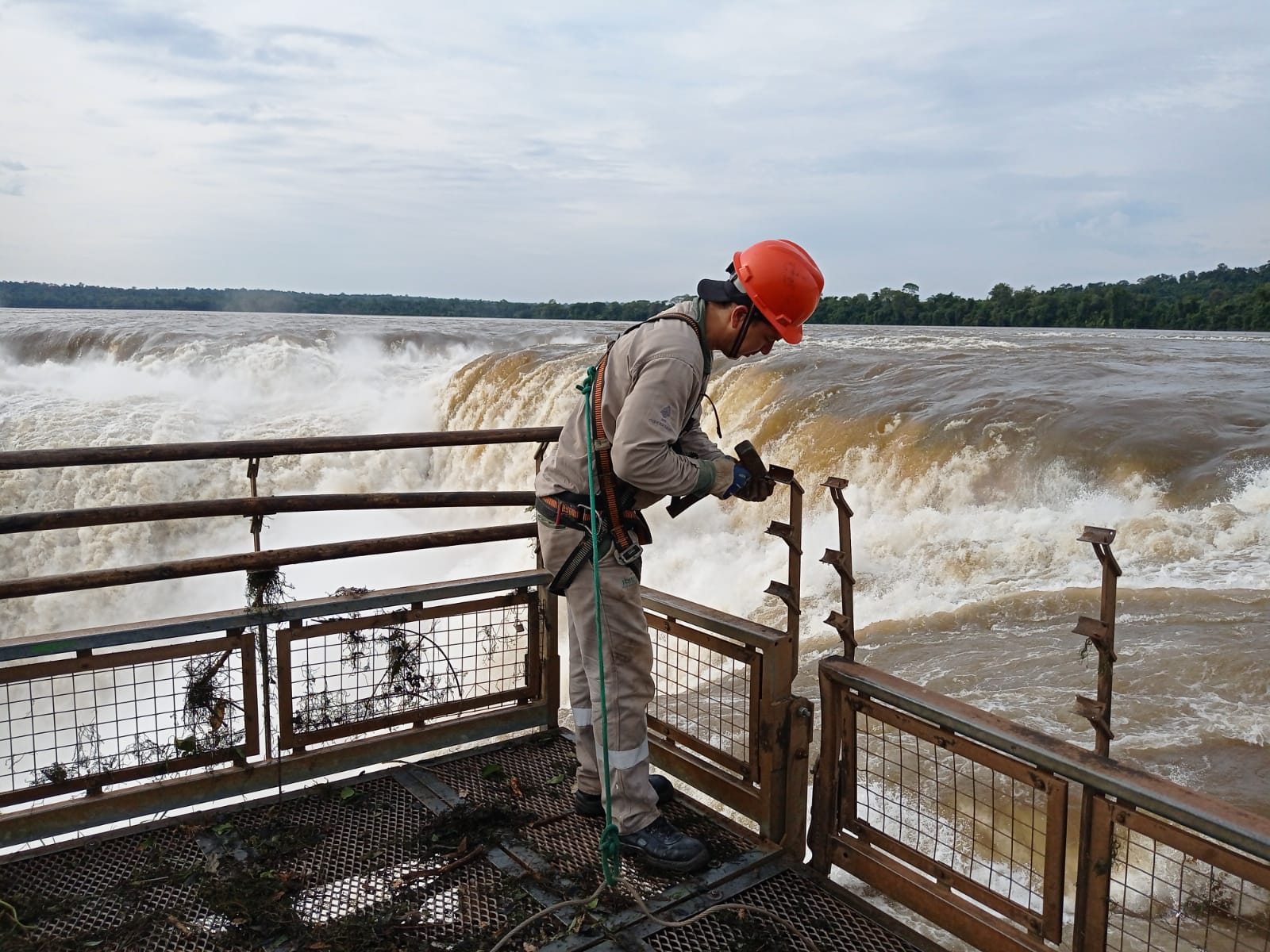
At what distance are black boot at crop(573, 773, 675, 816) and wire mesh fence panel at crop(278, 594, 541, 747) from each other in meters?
0.72

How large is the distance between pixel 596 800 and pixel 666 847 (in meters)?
0.40

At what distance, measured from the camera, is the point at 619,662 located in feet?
9.76

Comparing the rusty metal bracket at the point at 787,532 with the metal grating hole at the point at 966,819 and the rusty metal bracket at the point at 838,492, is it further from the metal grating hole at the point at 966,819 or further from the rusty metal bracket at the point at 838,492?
the metal grating hole at the point at 966,819

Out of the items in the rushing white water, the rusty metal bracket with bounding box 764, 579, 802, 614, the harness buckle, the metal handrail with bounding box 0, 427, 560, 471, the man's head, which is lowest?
the rushing white water

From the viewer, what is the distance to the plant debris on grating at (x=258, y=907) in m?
2.51

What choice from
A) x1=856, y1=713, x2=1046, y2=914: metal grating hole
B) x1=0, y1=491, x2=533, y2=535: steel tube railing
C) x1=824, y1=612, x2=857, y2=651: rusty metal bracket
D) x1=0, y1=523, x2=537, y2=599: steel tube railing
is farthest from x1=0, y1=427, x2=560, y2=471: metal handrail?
x1=856, y1=713, x2=1046, y2=914: metal grating hole

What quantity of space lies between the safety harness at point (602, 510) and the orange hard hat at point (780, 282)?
21cm

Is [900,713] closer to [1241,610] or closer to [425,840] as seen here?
[425,840]

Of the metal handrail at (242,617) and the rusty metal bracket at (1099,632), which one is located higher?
the rusty metal bracket at (1099,632)

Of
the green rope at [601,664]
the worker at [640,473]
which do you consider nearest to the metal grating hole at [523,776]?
the worker at [640,473]

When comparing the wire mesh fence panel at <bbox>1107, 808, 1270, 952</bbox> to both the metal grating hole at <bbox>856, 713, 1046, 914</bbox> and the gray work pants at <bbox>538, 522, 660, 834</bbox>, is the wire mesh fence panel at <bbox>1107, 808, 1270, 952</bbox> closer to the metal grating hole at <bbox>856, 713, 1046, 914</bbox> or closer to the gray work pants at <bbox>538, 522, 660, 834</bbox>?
the metal grating hole at <bbox>856, 713, 1046, 914</bbox>

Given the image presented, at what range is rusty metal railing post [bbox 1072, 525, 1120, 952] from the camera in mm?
2039

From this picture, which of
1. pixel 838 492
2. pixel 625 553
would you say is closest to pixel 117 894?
pixel 625 553

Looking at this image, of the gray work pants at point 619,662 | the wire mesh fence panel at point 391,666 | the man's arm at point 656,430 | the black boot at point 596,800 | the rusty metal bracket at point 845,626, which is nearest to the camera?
the man's arm at point 656,430
